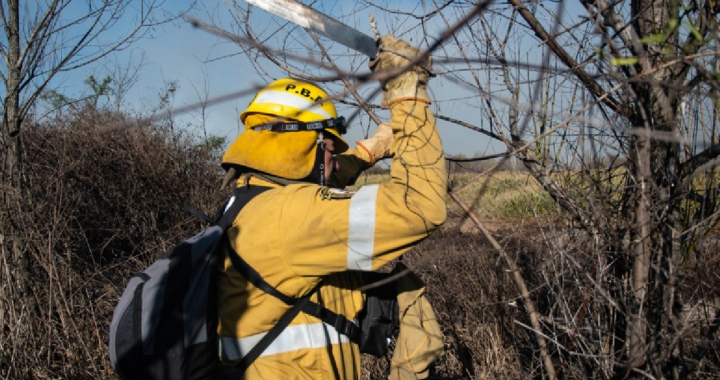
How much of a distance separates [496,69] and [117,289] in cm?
380

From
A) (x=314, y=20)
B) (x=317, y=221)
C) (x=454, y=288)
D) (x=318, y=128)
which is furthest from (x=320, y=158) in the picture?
(x=454, y=288)

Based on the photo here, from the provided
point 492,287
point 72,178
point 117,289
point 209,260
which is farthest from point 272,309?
point 72,178

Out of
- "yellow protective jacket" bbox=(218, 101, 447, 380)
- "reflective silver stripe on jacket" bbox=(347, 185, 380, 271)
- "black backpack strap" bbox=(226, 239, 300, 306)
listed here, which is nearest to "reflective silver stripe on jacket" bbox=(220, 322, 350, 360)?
"yellow protective jacket" bbox=(218, 101, 447, 380)

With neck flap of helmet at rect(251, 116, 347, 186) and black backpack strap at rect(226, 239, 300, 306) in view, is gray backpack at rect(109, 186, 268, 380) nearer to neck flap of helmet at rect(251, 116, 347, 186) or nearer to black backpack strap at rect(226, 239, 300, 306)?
black backpack strap at rect(226, 239, 300, 306)

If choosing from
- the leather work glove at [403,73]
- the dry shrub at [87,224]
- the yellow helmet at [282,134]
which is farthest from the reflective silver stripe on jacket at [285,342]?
the dry shrub at [87,224]

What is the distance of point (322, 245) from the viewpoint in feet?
6.33

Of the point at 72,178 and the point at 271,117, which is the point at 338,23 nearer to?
the point at 271,117

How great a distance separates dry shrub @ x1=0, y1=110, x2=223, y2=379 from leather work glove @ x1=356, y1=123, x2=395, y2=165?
7.32ft

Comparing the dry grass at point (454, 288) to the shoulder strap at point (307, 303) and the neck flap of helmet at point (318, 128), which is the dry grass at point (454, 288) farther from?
the neck flap of helmet at point (318, 128)

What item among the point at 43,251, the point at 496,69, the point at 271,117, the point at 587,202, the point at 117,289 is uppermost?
the point at 496,69

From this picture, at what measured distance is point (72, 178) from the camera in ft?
23.6

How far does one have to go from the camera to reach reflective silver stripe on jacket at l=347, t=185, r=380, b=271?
1860 millimetres

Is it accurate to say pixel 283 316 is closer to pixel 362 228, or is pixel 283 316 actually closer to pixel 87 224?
pixel 362 228

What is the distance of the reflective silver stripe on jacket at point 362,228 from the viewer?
1860 mm
